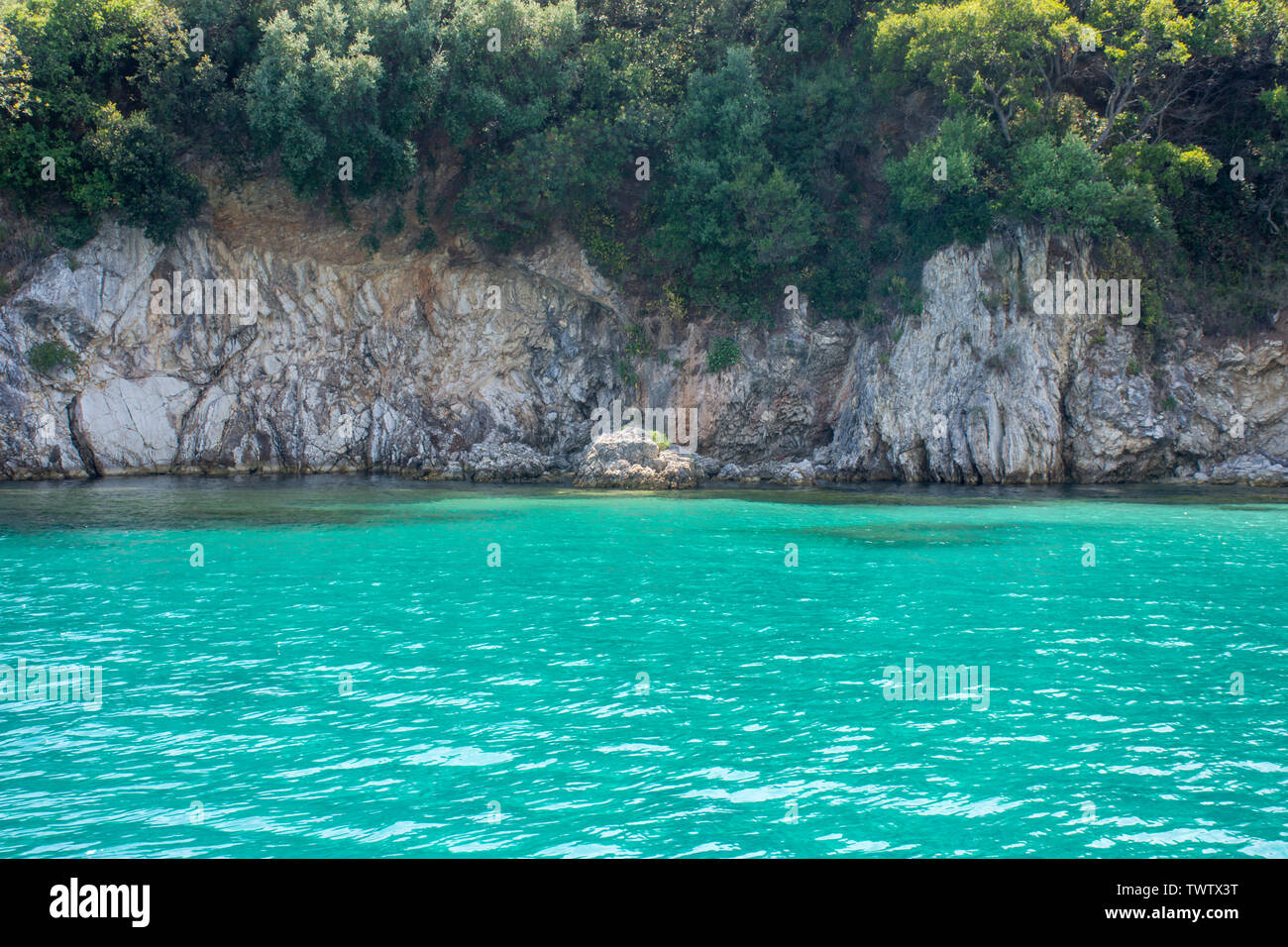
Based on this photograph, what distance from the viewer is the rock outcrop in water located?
39.3 meters

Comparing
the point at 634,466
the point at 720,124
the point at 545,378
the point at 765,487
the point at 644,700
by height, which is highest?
the point at 720,124

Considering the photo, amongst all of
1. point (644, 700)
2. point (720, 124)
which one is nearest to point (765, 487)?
point (720, 124)

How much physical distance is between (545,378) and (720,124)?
14.6 m

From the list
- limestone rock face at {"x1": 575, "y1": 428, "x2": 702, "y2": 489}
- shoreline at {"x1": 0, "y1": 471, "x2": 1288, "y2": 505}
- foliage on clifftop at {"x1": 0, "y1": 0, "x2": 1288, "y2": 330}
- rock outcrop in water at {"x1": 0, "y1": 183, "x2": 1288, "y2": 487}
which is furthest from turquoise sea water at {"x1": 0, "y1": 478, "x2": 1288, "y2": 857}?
foliage on clifftop at {"x1": 0, "y1": 0, "x2": 1288, "y2": 330}

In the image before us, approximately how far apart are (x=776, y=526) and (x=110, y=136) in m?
→ 32.5

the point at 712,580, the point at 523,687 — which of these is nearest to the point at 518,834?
the point at 523,687

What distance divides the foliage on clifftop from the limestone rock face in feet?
31.4

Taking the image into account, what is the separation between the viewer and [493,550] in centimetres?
2130

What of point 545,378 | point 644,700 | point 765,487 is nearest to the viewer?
Answer: point 644,700

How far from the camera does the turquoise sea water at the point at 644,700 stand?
7.24m

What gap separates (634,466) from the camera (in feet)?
129

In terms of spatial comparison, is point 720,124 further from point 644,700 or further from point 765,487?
point 644,700

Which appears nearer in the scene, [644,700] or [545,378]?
[644,700]

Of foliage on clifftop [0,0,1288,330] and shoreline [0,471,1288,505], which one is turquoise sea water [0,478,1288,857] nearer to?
shoreline [0,471,1288,505]
